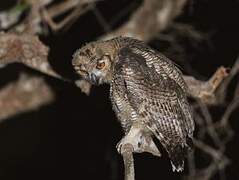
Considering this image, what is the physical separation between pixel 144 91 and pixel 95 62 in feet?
1.13

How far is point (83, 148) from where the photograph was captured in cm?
788

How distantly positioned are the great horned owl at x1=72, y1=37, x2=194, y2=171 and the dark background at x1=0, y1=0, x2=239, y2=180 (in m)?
2.69

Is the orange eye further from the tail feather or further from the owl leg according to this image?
the tail feather

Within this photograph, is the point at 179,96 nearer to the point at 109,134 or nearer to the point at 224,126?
the point at 224,126

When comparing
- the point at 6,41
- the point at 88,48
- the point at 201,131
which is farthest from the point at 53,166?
the point at 88,48

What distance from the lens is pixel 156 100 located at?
4.49m

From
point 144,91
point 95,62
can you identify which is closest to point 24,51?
point 95,62

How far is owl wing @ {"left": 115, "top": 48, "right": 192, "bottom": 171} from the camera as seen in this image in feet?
14.5

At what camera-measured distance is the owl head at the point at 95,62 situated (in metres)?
4.54

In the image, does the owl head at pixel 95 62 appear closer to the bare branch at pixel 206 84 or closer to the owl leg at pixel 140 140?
the owl leg at pixel 140 140

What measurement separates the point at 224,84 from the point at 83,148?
6.42 ft

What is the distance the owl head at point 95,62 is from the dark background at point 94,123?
2.68m

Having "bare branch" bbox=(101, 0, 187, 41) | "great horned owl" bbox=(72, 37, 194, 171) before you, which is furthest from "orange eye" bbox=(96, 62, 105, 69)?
"bare branch" bbox=(101, 0, 187, 41)

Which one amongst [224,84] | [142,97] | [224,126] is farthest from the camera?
[224,126]
